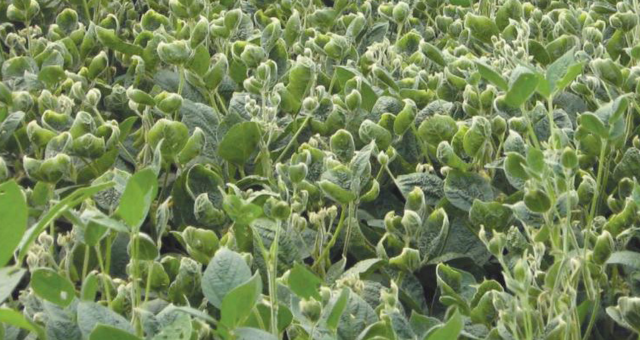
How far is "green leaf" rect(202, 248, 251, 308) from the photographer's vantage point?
1.16 metres

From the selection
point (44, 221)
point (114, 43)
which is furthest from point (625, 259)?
point (114, 43)

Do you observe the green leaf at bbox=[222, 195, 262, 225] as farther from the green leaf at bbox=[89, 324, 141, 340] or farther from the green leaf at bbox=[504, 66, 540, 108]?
the green leaf at bbox=[504, 66, 540, 108]

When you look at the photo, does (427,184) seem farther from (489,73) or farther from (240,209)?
(240,209)

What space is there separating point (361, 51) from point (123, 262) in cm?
109

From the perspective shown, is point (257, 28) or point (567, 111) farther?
point (257, 28)

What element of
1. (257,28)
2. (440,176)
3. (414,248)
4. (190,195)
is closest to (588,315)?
(414,248)

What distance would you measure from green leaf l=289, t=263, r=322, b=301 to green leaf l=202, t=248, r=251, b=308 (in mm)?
59

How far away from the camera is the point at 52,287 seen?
1146mm

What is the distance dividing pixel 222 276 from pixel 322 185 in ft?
1.04

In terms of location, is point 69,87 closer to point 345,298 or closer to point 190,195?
point 190,195

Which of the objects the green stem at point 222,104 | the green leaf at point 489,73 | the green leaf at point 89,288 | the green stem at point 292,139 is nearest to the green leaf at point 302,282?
the green leaf at point 89,288

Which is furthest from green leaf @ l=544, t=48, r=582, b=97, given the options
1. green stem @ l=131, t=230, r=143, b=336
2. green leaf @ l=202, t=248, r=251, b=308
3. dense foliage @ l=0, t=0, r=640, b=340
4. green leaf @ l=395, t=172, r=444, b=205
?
green stem @ l=131, t=230, r=143, b=336

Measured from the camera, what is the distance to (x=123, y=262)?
4.80 ft

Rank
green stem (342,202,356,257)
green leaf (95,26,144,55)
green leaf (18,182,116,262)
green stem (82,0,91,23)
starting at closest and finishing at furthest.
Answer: green leaf (18,182,116,262)
green stem (342,202,356,257)
green leaf (95,26,144,55)
green stem (82,0,91,23)
